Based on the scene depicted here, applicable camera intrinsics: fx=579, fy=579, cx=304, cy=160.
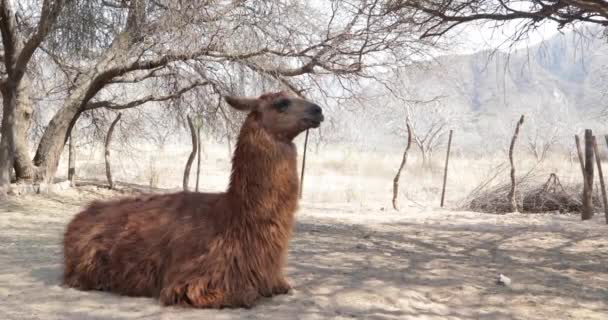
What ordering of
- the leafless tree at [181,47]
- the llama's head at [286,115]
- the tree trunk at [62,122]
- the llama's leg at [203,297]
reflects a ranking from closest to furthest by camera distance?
1. the llama's leg at [203,297]
2. the llama's head at [286,115]
3. the leafless tree at [181,47]
4. the tree trunk at [62,122]

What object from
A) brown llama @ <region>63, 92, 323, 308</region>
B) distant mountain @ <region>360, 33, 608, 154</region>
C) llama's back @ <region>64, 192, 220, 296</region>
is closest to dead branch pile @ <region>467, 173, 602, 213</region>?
brown llama @ <region>63, 92, 323, 308</region>

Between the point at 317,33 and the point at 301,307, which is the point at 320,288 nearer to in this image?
the point at 301,307

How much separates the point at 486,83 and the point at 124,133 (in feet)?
241

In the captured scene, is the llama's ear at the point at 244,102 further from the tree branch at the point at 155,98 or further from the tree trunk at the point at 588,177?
the tree trunk at the point at 588,177

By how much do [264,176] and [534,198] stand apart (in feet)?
39.4

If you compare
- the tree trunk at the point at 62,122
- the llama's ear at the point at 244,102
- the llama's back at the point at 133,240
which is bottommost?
the llama's back at the point at 133,240

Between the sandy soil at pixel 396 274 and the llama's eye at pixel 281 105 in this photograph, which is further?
the llama's eye at pixel 281 105

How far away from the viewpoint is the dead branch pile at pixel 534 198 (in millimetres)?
14195

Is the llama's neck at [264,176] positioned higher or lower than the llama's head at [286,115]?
lower

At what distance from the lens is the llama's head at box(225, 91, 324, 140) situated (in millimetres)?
4500

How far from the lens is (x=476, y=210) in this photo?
48.8ft

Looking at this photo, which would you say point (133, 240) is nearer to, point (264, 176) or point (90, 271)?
point (90, 271)

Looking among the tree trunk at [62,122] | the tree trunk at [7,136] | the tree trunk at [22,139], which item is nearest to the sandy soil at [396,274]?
the tree trunk at [7,136]

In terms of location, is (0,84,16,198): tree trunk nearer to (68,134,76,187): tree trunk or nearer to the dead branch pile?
(68,134,76,187): tree trunk
